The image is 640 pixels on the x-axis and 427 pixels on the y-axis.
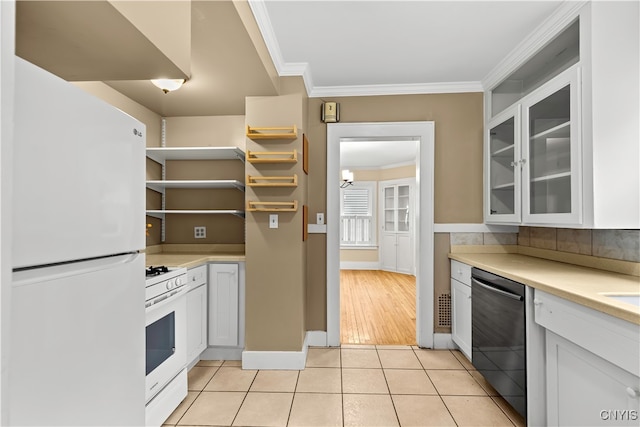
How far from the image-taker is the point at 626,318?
3.75 ft

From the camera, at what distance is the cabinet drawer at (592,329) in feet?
3.75

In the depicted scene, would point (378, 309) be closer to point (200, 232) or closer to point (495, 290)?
point (495, 290)

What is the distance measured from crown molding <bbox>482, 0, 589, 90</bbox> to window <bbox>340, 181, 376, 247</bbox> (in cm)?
469

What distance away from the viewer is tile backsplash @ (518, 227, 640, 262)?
73.9 inches

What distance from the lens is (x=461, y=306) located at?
8.93ft

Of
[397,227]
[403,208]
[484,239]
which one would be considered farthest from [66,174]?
[397,227]

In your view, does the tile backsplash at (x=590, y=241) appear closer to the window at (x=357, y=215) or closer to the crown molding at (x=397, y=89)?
the crown molding at (x=397, y=89)

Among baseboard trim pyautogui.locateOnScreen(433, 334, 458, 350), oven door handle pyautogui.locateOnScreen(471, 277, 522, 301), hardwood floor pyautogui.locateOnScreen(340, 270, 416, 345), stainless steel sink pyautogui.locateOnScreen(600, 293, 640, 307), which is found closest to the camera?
stainless steel sink pyautogui.locateOnScreen(600, 293, 640, 307)

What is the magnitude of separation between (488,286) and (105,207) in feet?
7.24

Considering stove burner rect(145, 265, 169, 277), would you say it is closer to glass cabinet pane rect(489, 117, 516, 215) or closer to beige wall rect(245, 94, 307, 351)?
beige wall rect(245, 94, 307, 351)

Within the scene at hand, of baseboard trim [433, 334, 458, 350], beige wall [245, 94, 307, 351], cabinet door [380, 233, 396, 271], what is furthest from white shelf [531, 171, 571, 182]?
cabinet door [380, 233, 396, 271]

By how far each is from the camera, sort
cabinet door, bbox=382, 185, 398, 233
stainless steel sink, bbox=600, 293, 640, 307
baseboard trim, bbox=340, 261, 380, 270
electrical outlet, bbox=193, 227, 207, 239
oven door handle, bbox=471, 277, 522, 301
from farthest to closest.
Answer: baseboard trim, bbox=340, 261, 380, 270, cabinet door, bbox=382, 185, 398, 233, electrical outlet, bbox=193, 227, 207, 239, oven door handle, bbox=471, 277, 522, 301, stainless steel sink, bbox=600, 293, 640, 307

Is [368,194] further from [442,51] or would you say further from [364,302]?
[442,51]

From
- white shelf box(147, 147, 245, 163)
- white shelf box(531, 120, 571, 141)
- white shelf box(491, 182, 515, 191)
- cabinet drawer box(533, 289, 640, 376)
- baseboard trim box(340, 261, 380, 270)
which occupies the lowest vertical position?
→ baseboard trim box(340, 261, 380, 270)
